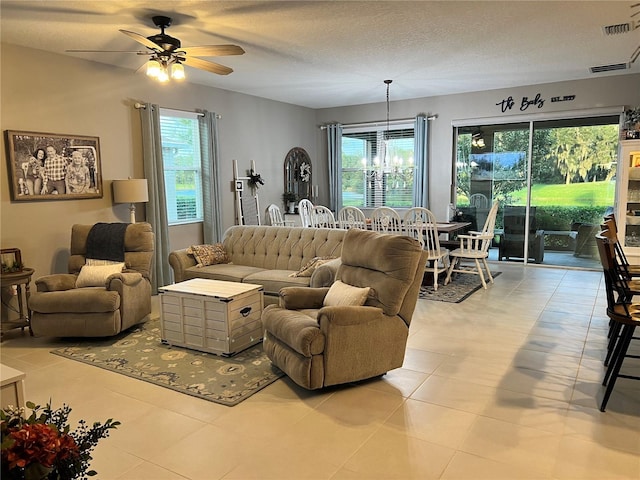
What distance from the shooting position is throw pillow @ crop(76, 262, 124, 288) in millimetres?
4215

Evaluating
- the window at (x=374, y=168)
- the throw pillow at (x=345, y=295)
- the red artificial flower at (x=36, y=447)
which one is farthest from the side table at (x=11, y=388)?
the window at (x=374, y=168)

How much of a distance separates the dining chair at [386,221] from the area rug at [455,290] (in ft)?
2.62

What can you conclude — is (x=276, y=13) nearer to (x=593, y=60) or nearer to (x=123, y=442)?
(x=123, y=442)

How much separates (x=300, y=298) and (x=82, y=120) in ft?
10.9

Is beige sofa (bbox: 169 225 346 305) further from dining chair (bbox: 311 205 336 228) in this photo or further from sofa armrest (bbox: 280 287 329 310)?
dining chair (bbox: 311 205 336 228)

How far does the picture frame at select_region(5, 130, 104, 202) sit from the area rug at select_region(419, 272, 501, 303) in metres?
3.93

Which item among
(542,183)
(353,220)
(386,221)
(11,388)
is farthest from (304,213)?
(11,388)

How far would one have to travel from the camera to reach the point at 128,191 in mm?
4996

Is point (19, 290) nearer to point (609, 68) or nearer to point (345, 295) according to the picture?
point (345, 295)

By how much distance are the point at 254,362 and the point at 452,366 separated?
4.81 ft

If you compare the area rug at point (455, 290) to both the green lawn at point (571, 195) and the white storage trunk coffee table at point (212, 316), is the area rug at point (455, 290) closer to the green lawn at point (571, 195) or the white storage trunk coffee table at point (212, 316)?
the green lawn at point (571, 195)

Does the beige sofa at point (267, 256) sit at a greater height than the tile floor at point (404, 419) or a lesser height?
greater

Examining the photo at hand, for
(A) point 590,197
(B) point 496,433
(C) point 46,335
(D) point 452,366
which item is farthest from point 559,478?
(A) point 590,197

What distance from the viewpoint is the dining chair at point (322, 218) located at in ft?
20.5
